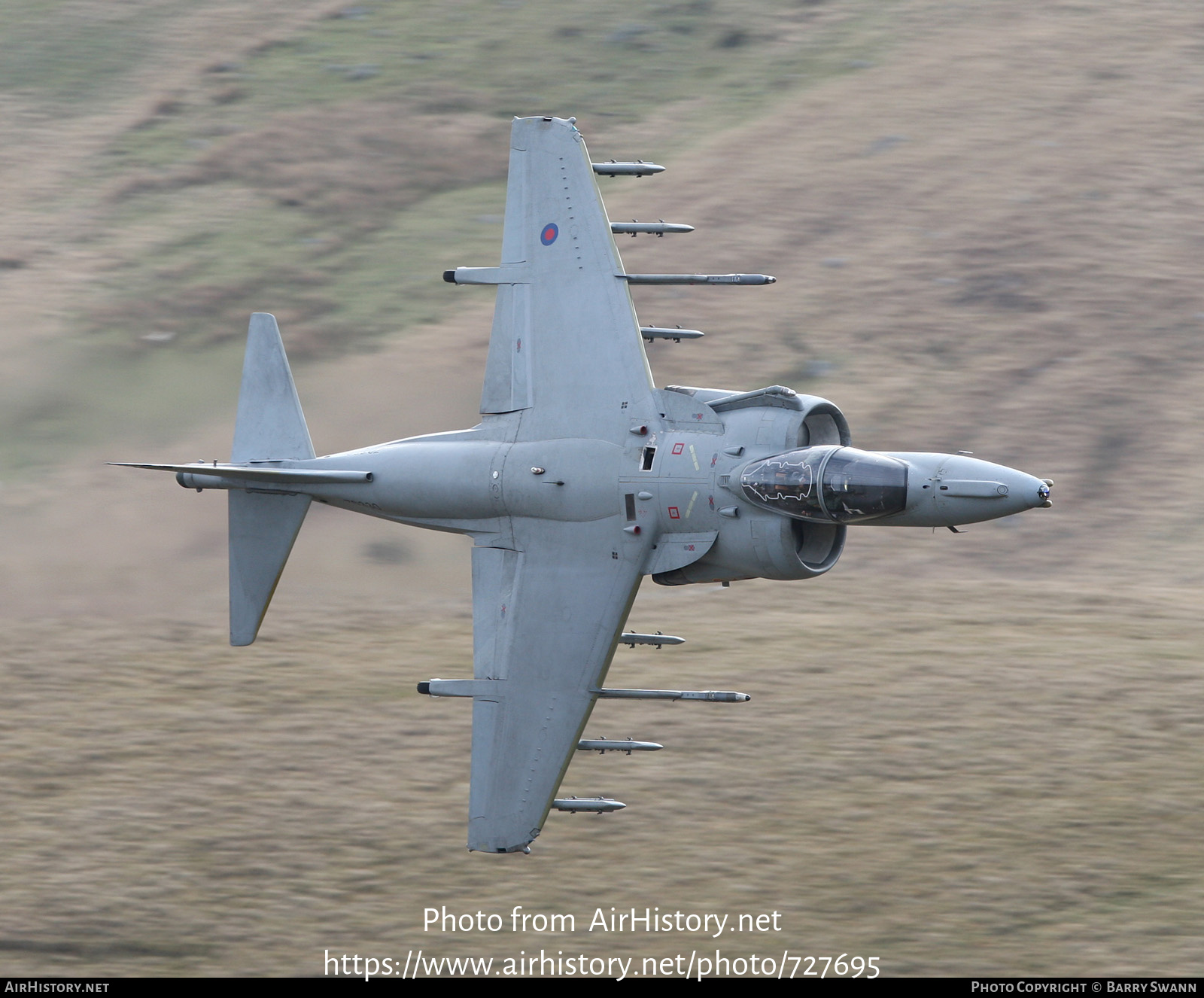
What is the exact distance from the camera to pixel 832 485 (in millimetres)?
16109

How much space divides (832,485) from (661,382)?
14.4 m

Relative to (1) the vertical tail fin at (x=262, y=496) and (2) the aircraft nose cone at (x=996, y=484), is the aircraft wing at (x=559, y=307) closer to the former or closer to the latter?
(1) the vertical tail fin at (x=262, y=496)

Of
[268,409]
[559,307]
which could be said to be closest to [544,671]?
[559,307]

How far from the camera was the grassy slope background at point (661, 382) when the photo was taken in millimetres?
18703

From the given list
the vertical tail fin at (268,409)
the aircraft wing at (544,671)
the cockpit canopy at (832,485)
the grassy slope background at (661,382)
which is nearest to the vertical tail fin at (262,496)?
the vertical tail fin at (268,409)

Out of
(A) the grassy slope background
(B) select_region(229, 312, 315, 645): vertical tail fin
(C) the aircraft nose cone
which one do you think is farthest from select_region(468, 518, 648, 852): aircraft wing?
(C) the aircraft nose cone

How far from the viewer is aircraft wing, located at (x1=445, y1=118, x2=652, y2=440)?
18125 mm

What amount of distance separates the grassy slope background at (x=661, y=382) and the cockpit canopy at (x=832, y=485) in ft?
17.2

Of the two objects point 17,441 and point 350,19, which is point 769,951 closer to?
point 17,441

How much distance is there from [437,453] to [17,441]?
1428 centimetres

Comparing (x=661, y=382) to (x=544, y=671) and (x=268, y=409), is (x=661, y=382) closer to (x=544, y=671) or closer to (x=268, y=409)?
(x=268, y=409)

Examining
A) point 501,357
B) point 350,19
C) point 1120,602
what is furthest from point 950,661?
point 350,19

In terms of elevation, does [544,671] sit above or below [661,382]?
above

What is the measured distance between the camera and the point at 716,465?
1695 centimetres
